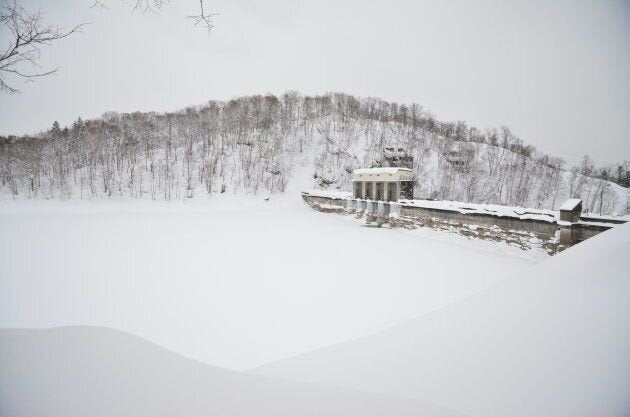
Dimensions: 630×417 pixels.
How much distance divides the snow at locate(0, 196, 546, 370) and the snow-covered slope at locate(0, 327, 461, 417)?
48 cm

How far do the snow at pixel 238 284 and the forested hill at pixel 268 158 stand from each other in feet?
92.6

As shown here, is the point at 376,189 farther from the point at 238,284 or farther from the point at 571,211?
the point at 238,284

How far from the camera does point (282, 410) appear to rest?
266cm

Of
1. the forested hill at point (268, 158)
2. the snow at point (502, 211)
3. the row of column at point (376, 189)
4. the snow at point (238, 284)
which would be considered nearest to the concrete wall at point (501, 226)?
the snow at point (502, 211)

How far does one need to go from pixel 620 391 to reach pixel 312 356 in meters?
3.15

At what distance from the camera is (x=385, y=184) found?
24.5 m

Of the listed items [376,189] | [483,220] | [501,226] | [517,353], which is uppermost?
[376,189]

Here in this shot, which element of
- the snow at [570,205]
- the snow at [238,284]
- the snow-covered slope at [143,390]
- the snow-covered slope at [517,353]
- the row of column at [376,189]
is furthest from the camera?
the row of column at [376,189]

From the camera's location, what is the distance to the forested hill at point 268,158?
38.2 m

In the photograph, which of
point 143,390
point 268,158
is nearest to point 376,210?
point 143,390

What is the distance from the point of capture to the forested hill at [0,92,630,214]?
38.2 m

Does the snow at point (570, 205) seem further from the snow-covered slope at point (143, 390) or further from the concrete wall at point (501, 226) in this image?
the snow-covered slope at point (143, 390)

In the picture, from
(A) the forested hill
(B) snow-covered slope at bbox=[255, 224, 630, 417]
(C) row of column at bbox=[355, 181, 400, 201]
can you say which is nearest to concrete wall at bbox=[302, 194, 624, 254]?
(C) row of column at bbox=[355, 181, 400, 201]

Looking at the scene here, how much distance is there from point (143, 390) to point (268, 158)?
155 ft
